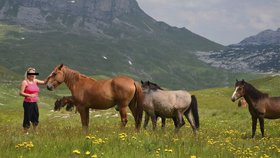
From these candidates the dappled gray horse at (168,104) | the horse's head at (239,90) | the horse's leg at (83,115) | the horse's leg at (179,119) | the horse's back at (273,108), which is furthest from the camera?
the horse's back at (273,108)

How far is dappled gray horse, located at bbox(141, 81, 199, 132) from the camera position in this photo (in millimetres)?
18781

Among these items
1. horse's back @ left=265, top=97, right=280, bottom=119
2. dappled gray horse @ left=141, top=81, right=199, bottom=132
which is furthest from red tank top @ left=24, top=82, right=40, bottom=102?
horse's back @ left=265, top=97, right=280, bottom=119

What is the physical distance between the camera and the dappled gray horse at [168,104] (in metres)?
18.8

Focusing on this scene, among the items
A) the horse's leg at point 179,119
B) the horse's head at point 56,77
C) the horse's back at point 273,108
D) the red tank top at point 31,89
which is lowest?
the horse's leg at point 179,119

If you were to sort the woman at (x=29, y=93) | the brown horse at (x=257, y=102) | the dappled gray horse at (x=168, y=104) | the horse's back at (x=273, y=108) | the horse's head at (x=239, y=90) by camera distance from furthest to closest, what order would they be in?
the horse's back at (x=273, y=108), the brown horse at (x=257, y=102), the horse's head at (x=239, y=90), the dappled gray horse at (x=168, y=104), the woman at (x=29, y=93)

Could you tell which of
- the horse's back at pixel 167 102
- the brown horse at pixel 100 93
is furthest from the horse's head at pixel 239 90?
the brown horse at pixel 100 93

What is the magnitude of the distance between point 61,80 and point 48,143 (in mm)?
7107

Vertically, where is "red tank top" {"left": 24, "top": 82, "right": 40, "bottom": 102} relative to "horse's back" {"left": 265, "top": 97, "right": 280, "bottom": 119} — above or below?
above

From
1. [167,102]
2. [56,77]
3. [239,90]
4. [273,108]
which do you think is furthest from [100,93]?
[273,108]

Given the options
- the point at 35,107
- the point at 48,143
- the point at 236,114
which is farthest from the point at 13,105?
the point at 48,143

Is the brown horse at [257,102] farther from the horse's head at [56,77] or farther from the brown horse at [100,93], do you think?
the horse's head at [56,77]

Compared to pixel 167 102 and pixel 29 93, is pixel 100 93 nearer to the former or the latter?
pixel 29 93

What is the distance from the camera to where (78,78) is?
1747 centimetres

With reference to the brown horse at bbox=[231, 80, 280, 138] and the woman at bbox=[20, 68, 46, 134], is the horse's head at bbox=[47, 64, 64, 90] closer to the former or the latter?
the woman at bbox=[20, 68, 46, 134]
